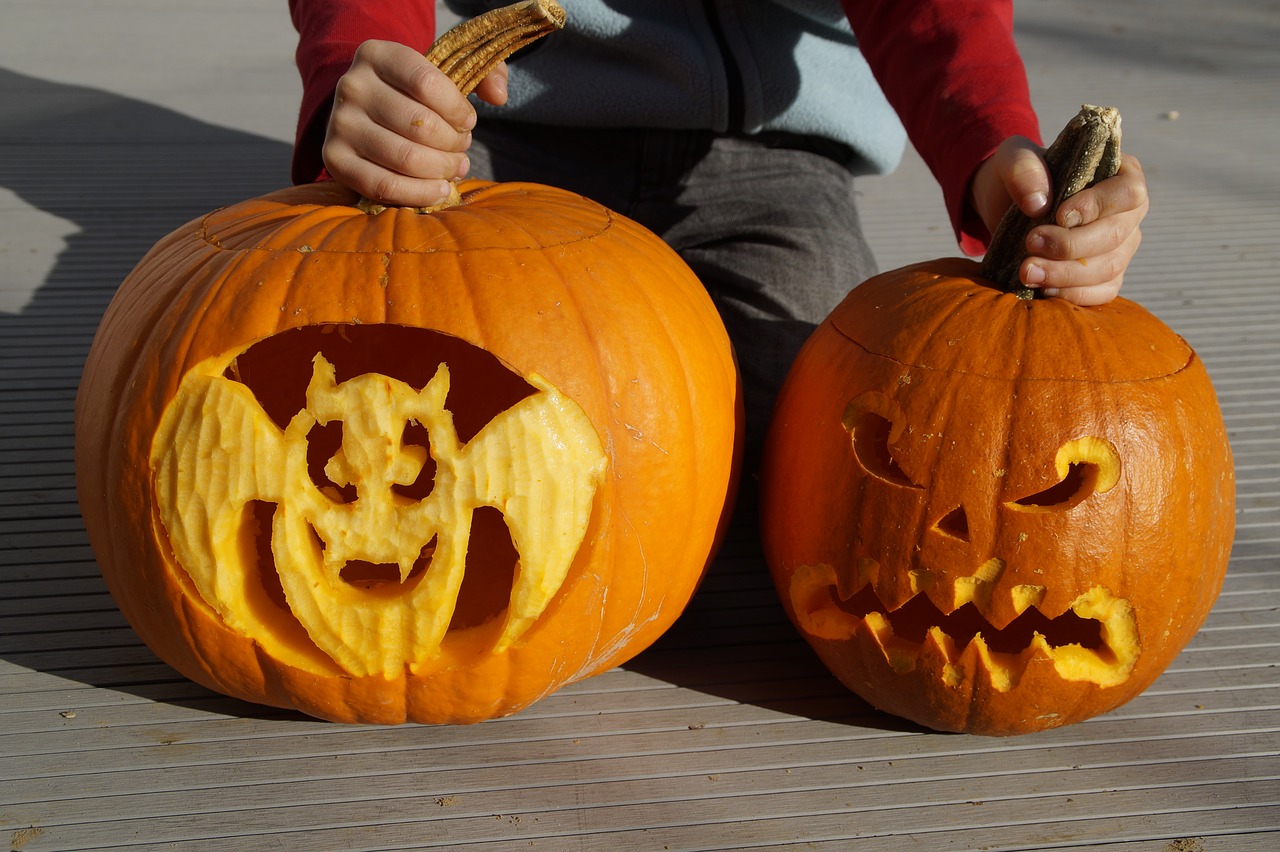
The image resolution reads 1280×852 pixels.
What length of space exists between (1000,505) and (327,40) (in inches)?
47.2

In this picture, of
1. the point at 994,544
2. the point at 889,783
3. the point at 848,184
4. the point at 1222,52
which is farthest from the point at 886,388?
the point at 1222,52

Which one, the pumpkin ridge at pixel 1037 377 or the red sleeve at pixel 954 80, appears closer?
the pumpkin ridge at pixel 1037 377

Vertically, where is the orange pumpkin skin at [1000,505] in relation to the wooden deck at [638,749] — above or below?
above

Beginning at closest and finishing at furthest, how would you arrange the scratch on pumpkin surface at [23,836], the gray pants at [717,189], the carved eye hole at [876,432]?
the scratch on pumpkin surface at [23,836] → the carved eye hole at [876,432] → the gray pants at [717,189]

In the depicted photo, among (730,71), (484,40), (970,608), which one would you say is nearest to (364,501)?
(484,40)

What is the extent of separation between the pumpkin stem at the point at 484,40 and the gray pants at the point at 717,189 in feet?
2.28

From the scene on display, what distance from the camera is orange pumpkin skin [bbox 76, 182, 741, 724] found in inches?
47.2

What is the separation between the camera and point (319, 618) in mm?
1210

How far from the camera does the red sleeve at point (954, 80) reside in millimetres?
1602

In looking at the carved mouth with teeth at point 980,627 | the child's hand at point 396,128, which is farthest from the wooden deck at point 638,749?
the child's hand at point 396,128

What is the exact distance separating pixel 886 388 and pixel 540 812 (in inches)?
24.0

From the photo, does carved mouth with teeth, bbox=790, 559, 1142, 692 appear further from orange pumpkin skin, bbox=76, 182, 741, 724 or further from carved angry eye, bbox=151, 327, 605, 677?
carved angry eye, bbox=151, 327, 605, 677

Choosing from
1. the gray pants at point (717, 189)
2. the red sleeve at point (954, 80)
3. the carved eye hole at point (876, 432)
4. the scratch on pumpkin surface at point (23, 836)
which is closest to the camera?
the scratch on pumpkin surface at point (23, 836)

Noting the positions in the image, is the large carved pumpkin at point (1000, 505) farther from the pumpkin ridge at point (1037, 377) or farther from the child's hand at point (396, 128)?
the child's hand at point (396, 128)
